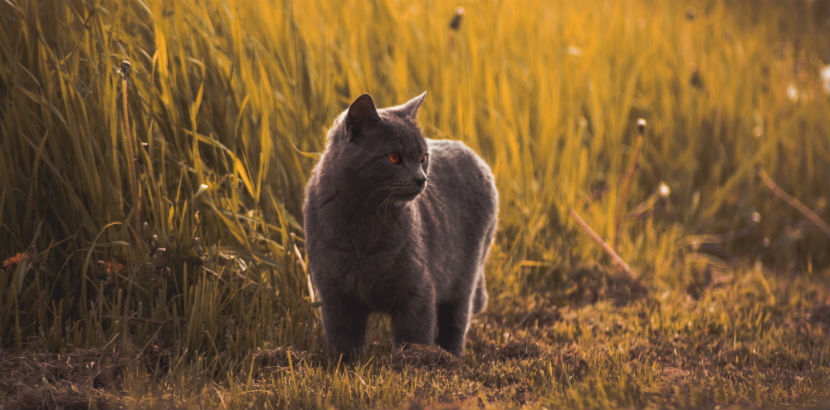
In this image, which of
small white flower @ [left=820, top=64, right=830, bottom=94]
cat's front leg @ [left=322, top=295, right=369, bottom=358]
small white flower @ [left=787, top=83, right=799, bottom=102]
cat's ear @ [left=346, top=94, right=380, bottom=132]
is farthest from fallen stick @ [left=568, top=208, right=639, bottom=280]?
small white flower @ [left=820, top=64, right=830, bottom=94]

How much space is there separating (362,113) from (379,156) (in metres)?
0.18

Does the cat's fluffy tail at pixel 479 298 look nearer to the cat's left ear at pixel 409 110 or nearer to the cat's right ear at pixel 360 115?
the cat's left ear at pixel 409 110

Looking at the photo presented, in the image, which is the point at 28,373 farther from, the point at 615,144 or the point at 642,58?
the point at 642,58

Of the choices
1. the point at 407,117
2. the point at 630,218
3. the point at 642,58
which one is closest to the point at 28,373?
the point at 407,117

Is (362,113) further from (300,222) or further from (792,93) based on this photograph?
(792,93)

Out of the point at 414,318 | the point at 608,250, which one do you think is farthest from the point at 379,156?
the point at 608,250

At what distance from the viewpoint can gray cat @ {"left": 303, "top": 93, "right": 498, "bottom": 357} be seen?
310 centimetres

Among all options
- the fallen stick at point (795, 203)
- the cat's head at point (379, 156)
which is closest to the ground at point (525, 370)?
the cat's head at point (379, 156)

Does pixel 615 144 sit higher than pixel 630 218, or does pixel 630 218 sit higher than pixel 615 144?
pixel 615 144

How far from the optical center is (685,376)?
3279 millimetres

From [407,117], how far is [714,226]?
11.3 feet

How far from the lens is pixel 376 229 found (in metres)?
3.20

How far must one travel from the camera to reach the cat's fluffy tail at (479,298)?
4082 millimetres

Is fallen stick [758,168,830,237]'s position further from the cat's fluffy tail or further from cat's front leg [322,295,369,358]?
cat's front leg [322,295,369,358]
